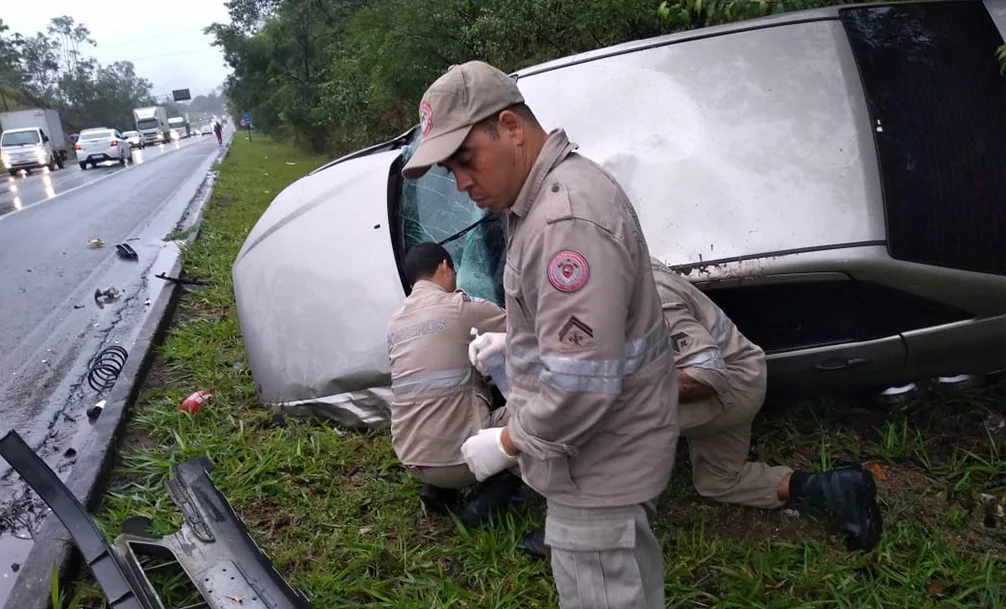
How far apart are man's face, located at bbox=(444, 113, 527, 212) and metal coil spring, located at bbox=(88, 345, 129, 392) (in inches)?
149

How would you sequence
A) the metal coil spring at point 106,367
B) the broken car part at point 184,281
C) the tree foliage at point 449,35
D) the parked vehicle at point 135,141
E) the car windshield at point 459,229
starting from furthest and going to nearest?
the parked vehicle at point 135,141 < the broken car part at point 184,281 < the tree foliage at point 449,35 < the metal coil spring at point 106,367 < the car windshield at point 459,229

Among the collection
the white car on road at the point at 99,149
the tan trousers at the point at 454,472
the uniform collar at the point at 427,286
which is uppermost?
the uniform collar at the point at 427,286

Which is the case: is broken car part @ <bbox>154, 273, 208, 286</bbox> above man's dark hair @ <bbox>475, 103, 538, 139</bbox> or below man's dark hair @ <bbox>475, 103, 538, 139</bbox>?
below

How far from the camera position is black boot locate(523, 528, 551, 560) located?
2.55 meters

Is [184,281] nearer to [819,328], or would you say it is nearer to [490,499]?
[490,499]

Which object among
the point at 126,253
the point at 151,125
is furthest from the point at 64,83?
the point at 126,253

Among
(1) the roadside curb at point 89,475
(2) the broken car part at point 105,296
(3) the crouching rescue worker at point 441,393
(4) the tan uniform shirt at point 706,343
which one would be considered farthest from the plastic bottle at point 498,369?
(2) the broken car part at point 105,296

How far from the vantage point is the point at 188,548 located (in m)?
2.61

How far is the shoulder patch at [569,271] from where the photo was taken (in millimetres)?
1369

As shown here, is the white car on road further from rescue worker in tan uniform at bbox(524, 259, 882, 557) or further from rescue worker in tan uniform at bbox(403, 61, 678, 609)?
rescue worker in tan uniform at bbox(403, 61, 678, 609)

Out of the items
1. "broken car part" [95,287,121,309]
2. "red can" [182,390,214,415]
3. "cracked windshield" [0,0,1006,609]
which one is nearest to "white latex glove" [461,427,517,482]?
"cracked windshield" [0,0,1006,609]

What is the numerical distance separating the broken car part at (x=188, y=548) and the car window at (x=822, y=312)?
5.72 feet

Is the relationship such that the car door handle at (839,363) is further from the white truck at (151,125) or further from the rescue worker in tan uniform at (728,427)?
the white truck at (151,125)

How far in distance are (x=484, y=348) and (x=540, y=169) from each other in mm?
1113
